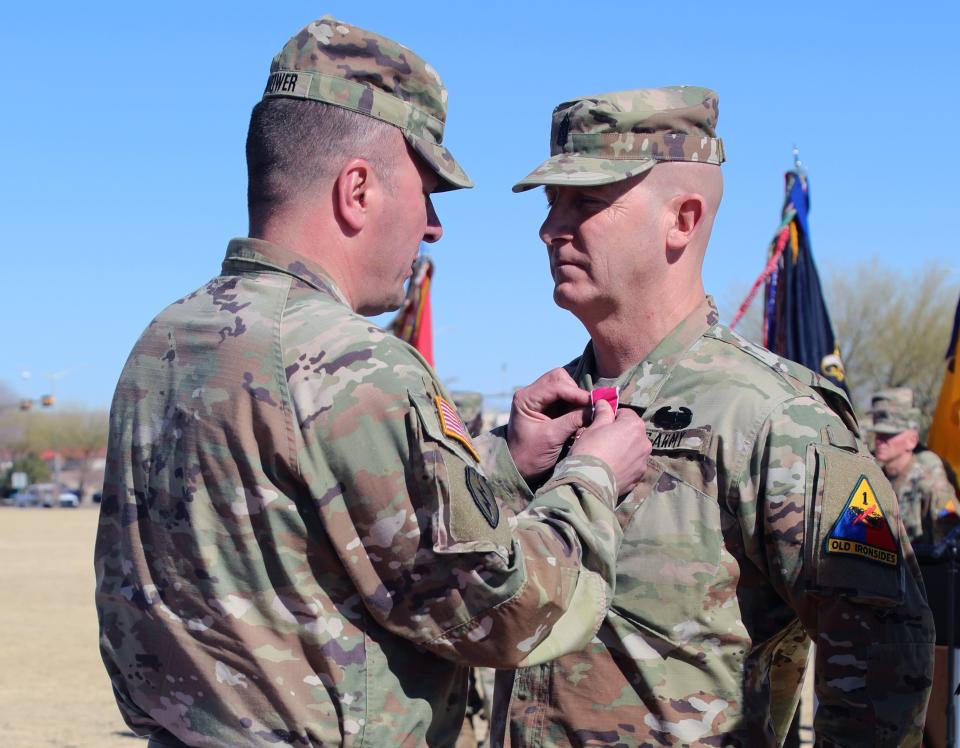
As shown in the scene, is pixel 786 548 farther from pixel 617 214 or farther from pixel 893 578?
pixel 617 214

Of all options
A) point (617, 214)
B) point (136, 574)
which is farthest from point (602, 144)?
point (136, 574)

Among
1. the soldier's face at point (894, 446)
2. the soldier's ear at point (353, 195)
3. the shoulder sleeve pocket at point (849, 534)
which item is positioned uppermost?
the soldier's ear at point (353, 195)

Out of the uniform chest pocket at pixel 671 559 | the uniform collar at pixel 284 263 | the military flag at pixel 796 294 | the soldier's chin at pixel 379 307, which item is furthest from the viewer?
the military flag at pixel 796 294

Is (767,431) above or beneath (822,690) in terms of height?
above

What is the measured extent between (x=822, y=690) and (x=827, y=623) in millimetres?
178

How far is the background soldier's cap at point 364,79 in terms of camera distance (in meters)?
2.62

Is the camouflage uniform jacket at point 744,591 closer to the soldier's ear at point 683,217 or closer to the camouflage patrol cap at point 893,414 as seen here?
the soldier's ear at point 683,217

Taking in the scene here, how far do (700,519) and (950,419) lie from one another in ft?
15.4

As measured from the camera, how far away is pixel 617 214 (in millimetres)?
3432

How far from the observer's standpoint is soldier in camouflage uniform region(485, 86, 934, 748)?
297cm

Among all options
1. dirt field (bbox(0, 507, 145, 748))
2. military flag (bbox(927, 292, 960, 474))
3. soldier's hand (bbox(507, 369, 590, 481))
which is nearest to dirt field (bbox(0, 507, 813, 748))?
dirt field (bbox(0, 507, 145, 748))

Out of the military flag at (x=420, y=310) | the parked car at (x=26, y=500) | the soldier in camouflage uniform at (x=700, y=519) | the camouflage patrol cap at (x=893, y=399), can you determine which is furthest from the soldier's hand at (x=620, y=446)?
the parked car at (x=26, y=500)

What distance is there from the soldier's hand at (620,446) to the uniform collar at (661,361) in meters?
0.38

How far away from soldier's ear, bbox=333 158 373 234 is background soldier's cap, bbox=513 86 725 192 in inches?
33.5
